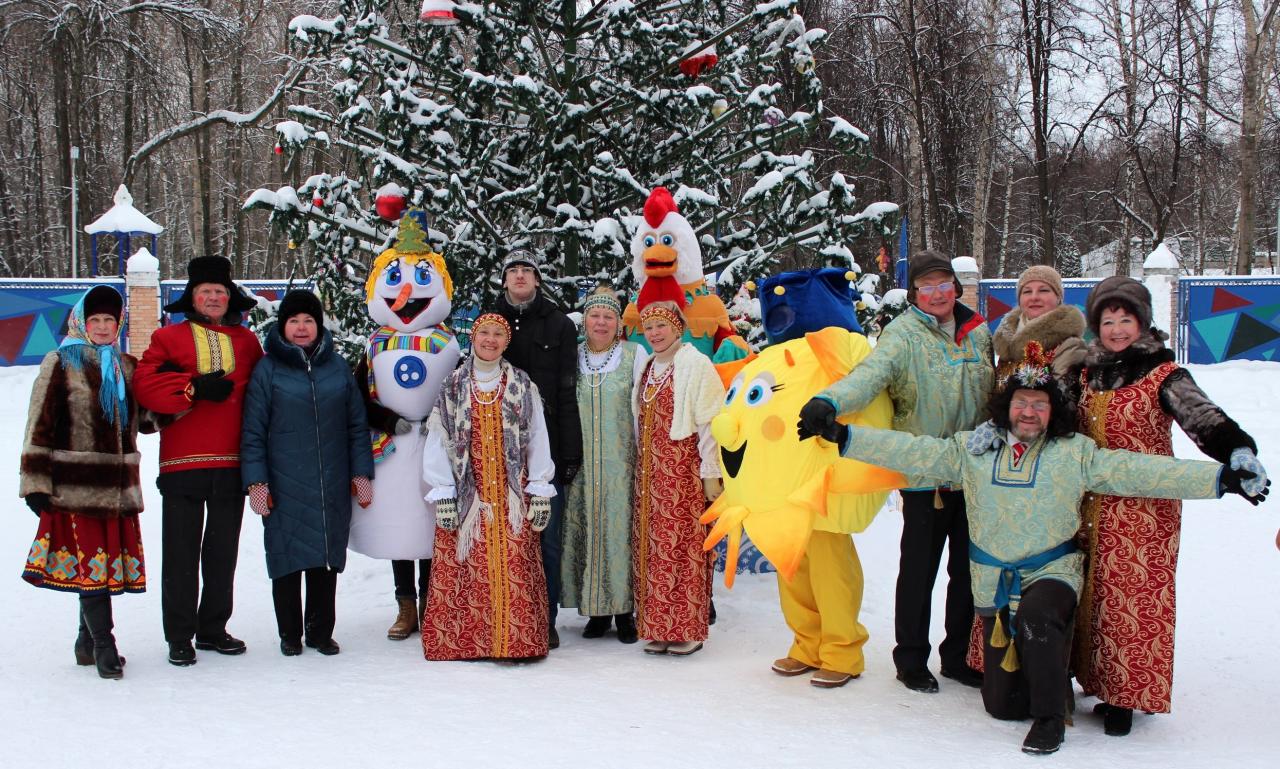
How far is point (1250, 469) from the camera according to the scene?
3387 mm

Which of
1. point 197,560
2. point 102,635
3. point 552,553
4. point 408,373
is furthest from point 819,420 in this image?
point 102,635

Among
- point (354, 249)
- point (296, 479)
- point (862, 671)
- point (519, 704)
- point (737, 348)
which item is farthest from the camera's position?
point (354, 249)

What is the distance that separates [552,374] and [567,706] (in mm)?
1557

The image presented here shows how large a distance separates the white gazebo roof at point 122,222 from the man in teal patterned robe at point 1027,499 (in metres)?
15.4

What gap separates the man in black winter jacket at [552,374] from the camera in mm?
4926

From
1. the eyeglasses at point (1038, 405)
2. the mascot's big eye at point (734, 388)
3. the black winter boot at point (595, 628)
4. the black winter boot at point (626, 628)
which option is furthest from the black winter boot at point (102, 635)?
the eyeglasses at point (1038, 405)

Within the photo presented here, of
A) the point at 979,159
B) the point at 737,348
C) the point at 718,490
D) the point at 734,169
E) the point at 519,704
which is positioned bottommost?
the point at 519,704

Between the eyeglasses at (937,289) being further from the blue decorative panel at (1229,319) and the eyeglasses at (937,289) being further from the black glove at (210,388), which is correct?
the blue decorative panel at (1229,319)

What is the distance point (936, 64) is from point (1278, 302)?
6.63 metres

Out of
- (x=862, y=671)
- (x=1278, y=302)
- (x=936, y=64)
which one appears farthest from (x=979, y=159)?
(x=862, y=671)

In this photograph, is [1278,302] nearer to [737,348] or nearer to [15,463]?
[737,348]

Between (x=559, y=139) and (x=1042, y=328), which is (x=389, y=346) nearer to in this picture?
(x=559, y=139)

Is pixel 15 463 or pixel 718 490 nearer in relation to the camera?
pixel 718 490

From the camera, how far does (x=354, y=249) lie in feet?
21.1
